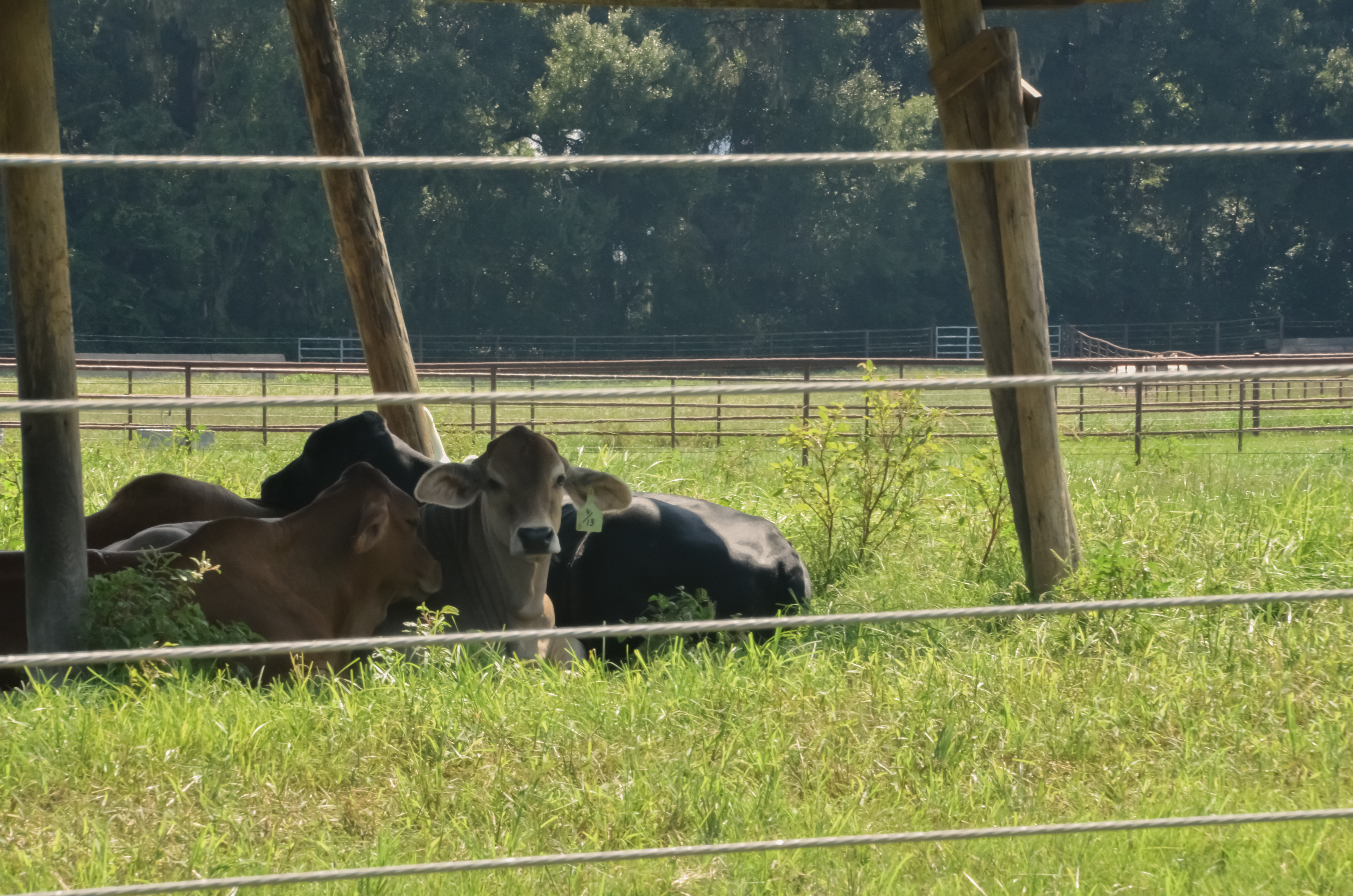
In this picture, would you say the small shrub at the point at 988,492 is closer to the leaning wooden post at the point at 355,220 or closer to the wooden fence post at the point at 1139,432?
the leaning wooden post at the point at 355,220

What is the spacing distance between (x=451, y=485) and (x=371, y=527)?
470 mm

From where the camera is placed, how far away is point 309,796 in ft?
9.48

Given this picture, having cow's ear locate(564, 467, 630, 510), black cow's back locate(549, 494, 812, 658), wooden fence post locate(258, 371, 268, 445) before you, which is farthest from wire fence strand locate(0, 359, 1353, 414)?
wooden fence post locate(258, 371, 268, 445)

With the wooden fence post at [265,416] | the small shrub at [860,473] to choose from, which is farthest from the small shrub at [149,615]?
the wooden fence post at [265,416]

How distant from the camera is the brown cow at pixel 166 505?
5238mm

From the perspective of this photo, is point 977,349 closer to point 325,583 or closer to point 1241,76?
point 1241,76

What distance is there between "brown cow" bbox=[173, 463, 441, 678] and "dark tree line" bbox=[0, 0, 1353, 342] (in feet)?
111

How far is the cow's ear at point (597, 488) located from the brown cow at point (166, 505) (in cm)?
127

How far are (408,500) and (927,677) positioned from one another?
1.96m

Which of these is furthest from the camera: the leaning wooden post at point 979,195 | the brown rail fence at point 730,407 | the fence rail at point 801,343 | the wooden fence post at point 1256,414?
the fence rail at point 801,343

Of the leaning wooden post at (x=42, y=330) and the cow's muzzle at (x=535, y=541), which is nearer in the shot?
the leaning wooden post at (x=42, y=330)

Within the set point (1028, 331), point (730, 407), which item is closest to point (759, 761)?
point (1028, 331)

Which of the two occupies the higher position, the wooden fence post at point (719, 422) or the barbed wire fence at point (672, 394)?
the barbed wire fence at point (672, 394)

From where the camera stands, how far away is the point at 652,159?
5.77 feet
